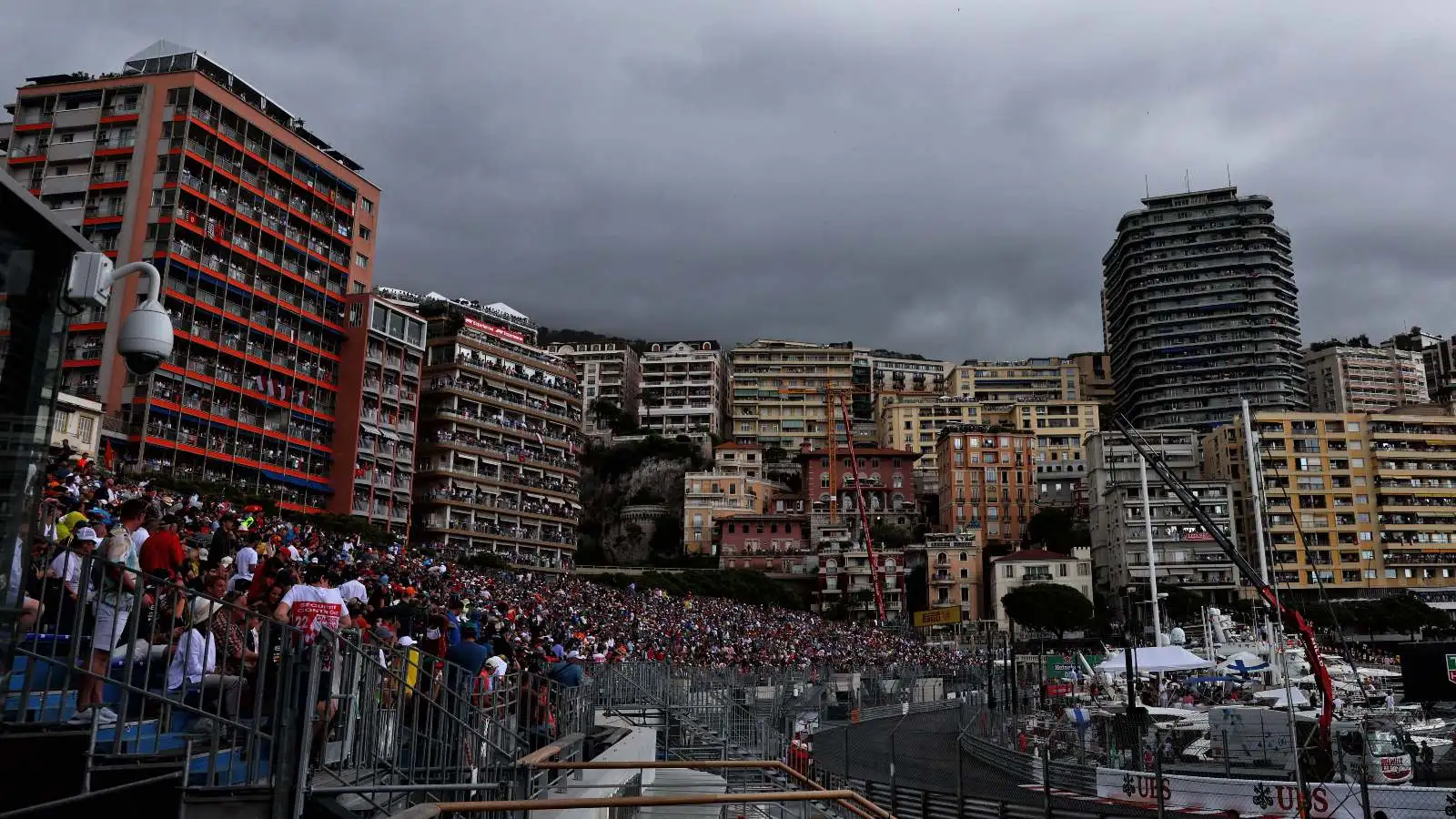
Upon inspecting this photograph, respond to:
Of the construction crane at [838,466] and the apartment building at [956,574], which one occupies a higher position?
the construction crane at [838,466]

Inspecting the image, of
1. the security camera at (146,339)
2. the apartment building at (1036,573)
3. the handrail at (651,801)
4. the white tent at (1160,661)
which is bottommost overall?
the white tent at (1160,661)

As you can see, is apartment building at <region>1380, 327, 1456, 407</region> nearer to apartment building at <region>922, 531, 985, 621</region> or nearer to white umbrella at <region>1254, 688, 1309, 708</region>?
apartment building at <region>922, 531, 985, 621</region>

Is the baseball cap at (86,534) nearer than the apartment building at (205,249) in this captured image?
Yes

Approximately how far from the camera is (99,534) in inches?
458

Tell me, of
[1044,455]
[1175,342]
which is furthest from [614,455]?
[1175,342]

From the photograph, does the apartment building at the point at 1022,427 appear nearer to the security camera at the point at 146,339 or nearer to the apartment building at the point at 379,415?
the apartment building at the point at 379,415

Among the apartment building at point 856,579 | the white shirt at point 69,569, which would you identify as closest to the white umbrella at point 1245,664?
the white shirt at point 69,569

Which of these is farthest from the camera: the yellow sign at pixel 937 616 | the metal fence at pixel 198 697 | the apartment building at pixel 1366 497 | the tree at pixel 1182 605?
the apartment building at pixel 1366 497

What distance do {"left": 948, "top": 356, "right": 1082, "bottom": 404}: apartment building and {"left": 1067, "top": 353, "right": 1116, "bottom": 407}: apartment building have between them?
7.04 m

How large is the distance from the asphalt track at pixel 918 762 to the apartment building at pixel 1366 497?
74.3m

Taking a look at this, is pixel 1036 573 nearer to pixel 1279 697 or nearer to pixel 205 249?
pixel 1279 697

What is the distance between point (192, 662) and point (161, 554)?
3.71 meters

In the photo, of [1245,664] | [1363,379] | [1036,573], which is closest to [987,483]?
[1036,573]

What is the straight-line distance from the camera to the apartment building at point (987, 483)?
113m
